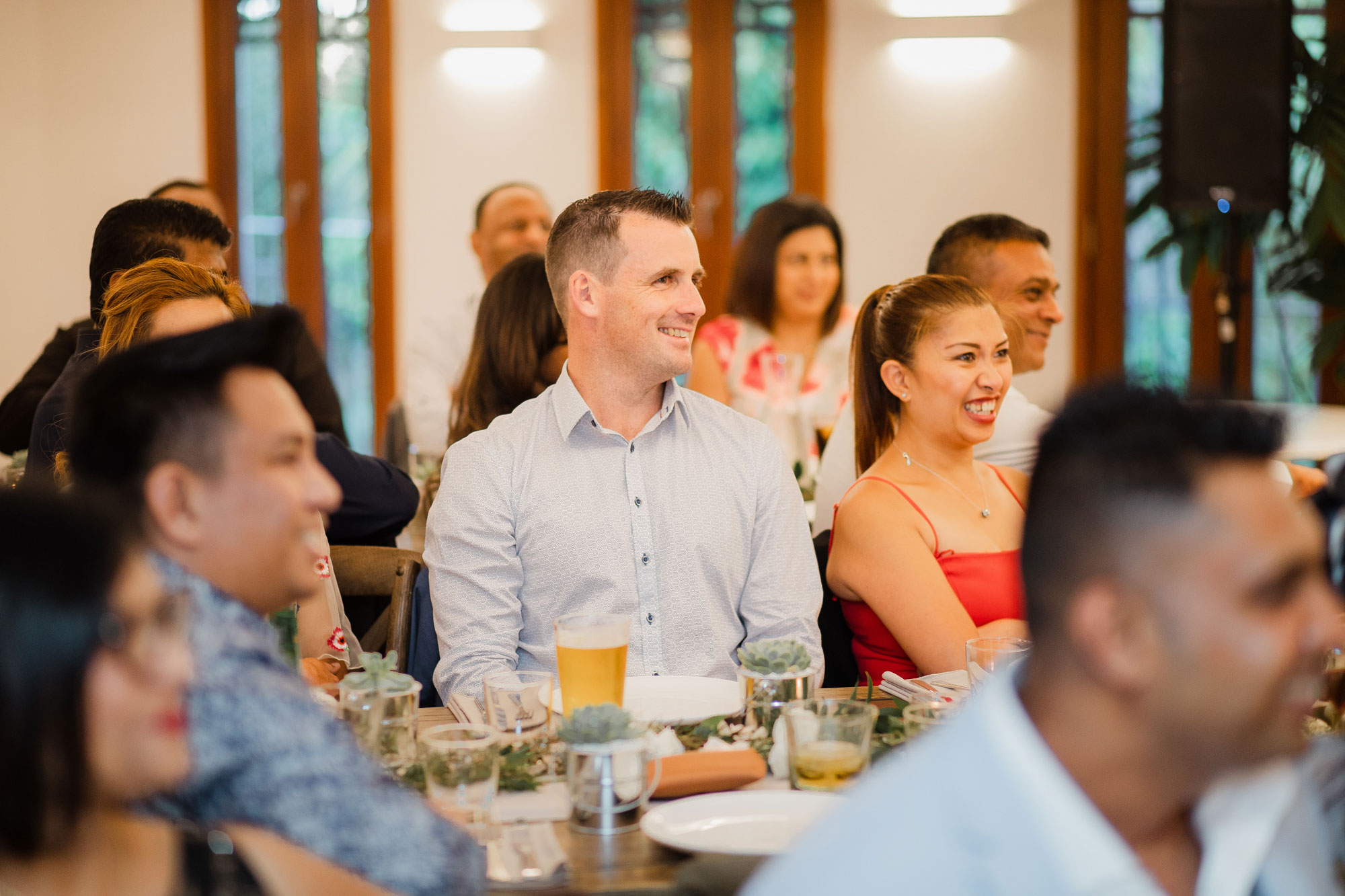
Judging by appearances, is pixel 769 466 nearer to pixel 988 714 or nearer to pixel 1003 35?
pixel 988 714

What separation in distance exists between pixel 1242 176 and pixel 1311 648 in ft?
14.0

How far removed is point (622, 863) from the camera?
1.26 meters

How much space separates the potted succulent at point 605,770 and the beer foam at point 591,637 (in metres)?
0.22

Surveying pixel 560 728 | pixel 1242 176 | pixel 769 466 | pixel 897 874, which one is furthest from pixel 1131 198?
pixel 897 874

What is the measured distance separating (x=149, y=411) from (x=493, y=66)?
A: 5193 mm

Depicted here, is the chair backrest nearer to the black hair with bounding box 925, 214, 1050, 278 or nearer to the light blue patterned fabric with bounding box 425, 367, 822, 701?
the light blue patterned fabric with bounding box 425, 367, 822, 701

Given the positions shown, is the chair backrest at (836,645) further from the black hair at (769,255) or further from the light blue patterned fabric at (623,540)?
the black hair at (769,255)

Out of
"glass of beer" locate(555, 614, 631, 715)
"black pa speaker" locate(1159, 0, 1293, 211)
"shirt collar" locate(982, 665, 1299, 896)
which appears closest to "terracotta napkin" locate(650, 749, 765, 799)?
"glass of beer" locate(555, 614, 631, 715)

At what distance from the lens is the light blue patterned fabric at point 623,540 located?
7.26 ft

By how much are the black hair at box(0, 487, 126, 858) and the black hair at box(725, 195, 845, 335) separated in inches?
146

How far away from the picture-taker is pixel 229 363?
3.69 ft

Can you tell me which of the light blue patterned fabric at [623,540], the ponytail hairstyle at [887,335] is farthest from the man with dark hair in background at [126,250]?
the ponytail hairstyle at [887,335]

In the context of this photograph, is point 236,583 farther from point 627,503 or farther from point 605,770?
point 627,503

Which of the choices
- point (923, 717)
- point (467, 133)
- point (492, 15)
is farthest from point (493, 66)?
point (923, 717)
